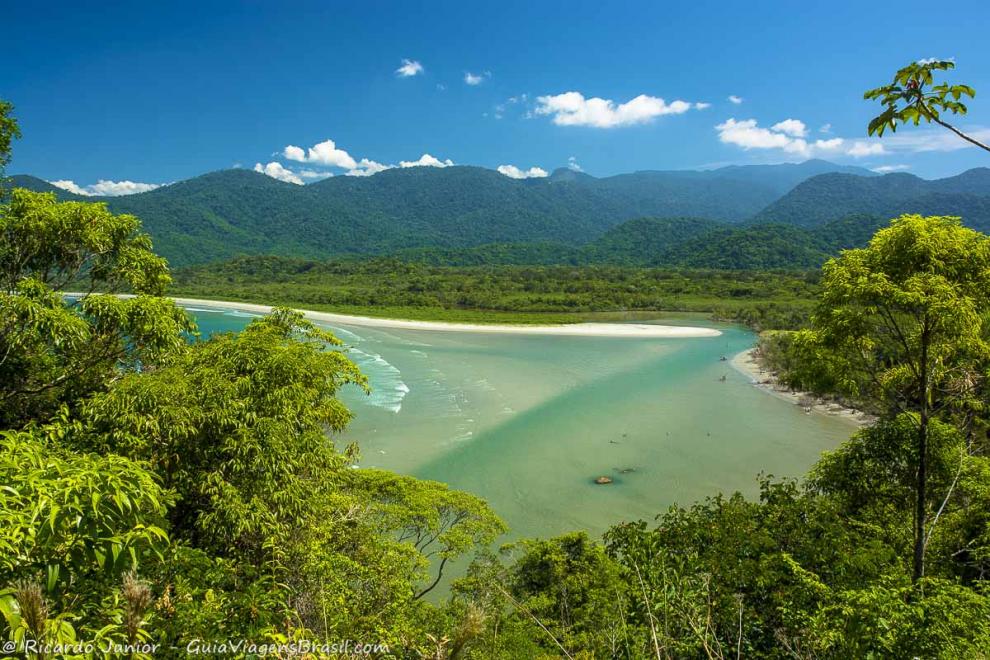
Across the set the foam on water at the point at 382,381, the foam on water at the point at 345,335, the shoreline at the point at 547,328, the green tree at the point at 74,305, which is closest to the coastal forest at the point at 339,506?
the green tree at the point at 74,305

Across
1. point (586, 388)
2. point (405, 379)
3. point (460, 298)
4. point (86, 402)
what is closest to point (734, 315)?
point (460, 298)

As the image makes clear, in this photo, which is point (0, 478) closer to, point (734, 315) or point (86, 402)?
point (86, 402)

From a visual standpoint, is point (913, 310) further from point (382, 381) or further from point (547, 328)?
point (547, 328)

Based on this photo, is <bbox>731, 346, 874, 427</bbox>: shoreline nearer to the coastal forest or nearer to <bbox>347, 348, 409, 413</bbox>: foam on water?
the coastal forest

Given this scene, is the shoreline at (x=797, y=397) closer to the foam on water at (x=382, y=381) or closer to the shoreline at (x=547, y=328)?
the shoreline at (x=547, y=328)

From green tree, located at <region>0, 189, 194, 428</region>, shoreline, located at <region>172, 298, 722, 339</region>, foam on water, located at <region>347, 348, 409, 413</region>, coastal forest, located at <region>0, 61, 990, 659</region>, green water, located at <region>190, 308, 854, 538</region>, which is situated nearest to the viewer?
coastal forest, located at <region>0, 61, 990, 659</region>

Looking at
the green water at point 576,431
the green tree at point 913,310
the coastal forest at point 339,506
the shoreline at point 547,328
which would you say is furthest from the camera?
the shoreline at point 547,328

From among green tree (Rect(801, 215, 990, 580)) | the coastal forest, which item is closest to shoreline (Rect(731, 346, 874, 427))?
the coastal forest
